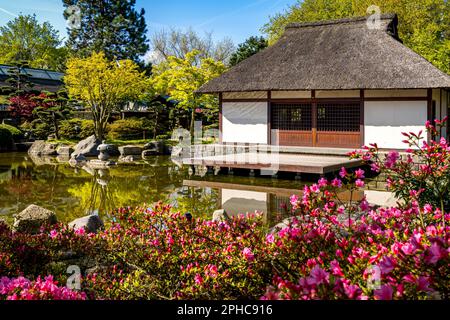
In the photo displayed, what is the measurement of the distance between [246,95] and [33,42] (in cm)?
3585

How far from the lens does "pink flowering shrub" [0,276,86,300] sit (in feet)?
7.97

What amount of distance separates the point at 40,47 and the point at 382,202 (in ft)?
146

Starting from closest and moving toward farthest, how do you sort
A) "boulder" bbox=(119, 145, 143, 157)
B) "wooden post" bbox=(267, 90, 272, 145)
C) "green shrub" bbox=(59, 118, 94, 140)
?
1. "wooden post" bbox=(267, 90, 272, 145)
2. "boulder" bbox=(119, 145, 143, 157)
3. "green shrub" bbox=(59, 118, 94, 140)

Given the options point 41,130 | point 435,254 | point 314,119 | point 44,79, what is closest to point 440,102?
point 314,119

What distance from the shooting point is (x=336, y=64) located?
1770cm

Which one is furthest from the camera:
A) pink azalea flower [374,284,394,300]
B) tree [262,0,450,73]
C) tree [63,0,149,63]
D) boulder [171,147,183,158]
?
tree [63,0,149,63]

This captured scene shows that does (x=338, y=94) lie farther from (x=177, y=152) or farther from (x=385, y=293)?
(x=385, y=293)

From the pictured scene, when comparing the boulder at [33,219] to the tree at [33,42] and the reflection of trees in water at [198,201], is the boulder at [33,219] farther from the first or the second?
the tree at [33,42]

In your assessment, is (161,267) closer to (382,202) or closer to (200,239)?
(200,239)

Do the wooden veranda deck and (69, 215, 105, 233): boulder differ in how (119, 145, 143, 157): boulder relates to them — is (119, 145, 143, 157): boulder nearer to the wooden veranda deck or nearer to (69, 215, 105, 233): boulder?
the wooden veranda deck

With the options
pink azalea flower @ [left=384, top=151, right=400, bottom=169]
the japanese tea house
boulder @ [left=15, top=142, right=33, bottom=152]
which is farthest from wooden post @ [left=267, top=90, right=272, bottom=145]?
boulder @ [left=15, top=142, right=33, bottom=152]

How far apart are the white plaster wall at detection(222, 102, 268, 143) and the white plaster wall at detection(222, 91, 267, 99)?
252mm

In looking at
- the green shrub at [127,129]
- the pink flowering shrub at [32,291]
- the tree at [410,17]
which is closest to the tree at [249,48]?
the tree at [410,17]

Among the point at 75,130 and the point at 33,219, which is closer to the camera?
the point at 33,219
